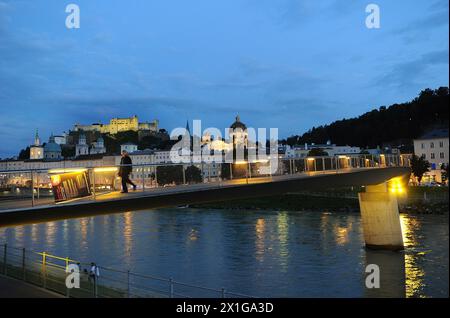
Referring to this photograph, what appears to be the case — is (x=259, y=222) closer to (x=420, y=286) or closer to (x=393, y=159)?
(x=393, y=159)

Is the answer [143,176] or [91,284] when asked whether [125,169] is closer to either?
[143,176]

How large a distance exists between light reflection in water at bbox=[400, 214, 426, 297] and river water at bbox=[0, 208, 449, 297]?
43mm

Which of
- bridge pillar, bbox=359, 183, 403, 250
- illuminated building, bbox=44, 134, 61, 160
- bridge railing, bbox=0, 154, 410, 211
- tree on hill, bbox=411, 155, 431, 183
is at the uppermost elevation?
illuminated building, bbox=44, 134, 61, 160

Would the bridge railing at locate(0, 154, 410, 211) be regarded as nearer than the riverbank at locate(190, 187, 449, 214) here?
Yes

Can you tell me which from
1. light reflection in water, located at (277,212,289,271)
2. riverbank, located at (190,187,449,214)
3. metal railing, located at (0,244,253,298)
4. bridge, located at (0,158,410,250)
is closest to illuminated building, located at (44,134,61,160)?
riverbank, located at (190,187,449,214)

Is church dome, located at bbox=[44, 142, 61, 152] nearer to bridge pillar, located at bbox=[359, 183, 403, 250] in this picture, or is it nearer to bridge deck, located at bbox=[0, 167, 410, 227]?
bridge pillar, located at bbox=[359, 183, 403, 250]

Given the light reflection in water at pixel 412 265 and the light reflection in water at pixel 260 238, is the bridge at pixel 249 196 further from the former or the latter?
the light reflection in water at pixel 260 238

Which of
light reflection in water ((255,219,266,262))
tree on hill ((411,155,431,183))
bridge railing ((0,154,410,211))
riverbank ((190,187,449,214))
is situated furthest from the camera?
tree on hill ((411,155,431,183))

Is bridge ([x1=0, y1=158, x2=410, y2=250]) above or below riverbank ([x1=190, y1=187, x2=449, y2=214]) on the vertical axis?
above

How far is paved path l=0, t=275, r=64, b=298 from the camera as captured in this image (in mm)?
14273

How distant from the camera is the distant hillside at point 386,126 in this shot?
358 ft

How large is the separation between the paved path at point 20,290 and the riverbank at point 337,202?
1756 inches

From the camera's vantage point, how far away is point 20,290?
1522cm
